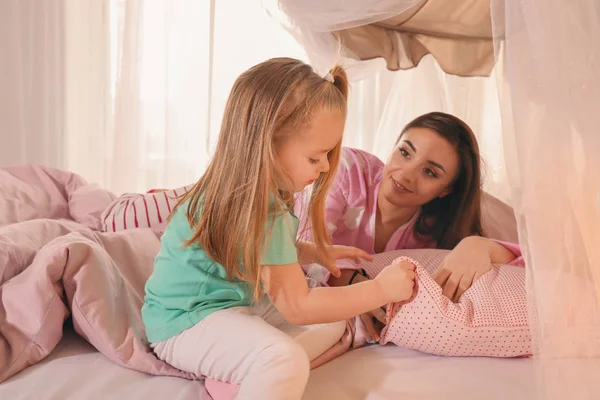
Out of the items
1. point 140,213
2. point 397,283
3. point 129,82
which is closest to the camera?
point 397,283

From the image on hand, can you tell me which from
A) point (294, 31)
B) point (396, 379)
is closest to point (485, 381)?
point (396, 379)

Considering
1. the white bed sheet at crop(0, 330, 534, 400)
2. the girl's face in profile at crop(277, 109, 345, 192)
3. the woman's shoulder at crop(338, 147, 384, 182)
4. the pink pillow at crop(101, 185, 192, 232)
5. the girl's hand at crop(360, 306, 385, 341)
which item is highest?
the girl's face in profile at crop(277, 109, 345, 192)

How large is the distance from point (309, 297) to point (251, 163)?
0.78 feet

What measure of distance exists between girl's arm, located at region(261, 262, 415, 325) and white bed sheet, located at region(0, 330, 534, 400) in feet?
0.34

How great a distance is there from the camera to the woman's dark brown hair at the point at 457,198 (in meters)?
1.69

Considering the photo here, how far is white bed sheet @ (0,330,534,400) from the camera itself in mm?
981

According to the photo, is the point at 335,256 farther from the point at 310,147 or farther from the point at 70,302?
the point at 70,302

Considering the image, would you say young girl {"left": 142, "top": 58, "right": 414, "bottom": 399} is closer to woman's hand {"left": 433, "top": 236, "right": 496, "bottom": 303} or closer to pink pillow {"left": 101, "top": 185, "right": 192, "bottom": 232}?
woman's hand {"left": 433, "top": 236, "right": 496, "bottom": 303}

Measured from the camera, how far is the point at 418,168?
164 cm

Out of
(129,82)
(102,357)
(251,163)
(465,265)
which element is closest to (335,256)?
(465,265)

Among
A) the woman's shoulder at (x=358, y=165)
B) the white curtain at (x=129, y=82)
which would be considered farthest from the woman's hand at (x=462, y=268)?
the white curtain at (x=129, y=82)

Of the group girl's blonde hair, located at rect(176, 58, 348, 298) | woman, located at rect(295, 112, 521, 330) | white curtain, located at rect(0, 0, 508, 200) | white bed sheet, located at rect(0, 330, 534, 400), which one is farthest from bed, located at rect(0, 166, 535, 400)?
white curtain, located at rect(0, 0, 508, 200)

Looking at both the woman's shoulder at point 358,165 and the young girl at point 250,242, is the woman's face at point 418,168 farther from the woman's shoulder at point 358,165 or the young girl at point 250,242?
the young girl at point 250,242

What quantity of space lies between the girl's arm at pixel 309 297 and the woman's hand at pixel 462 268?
19 cm
